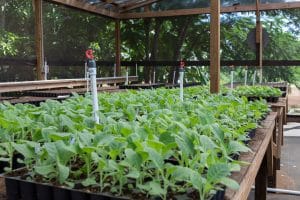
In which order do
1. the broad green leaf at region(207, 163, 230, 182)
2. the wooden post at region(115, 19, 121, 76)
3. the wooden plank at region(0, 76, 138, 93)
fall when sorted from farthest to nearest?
the wooden post at region(115, 19, 121, 76), the wooden plank at region(0, 76, 138, 93), the broad green leaf at region(207, 163, 230, 182)

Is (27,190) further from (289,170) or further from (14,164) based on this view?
(289,170)

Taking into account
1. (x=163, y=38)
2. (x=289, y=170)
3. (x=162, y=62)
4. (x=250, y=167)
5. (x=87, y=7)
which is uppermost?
(x=87, y=7)

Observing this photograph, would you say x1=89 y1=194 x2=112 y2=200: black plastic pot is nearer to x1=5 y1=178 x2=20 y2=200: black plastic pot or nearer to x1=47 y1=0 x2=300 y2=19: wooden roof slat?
x1=5 y1=178 x2=20 y2=200: black plastic pot

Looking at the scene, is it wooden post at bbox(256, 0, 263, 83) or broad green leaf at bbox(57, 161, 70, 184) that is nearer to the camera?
broad green leaf at bbox(57, 161, 70, 184)

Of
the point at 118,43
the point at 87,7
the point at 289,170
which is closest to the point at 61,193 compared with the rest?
the point at 289,170

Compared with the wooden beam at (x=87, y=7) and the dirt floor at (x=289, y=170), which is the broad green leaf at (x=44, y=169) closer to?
the dirt floor at (x=289, y=170)

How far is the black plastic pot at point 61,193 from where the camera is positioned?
96 centimetres

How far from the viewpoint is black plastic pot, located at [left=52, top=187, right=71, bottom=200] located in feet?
3.14

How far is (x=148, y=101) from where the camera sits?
2529 millimetres

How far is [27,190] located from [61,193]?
0.40ft

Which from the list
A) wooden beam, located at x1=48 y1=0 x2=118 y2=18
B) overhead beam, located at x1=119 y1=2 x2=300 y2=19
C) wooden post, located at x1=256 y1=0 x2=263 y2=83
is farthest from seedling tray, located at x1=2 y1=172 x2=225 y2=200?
overhead beam, located at x1=119 y1=2 x2=300 y2=19

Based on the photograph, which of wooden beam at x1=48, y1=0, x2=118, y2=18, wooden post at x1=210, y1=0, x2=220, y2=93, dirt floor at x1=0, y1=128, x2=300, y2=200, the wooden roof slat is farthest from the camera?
the wooden roof slat

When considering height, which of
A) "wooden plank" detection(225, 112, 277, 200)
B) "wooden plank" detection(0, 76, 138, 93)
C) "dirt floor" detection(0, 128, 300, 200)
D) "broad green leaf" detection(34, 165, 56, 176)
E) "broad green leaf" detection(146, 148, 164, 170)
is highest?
"wooden plank" detection(0, 76, 138, 93)

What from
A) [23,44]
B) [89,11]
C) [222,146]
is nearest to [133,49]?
[89,11]
